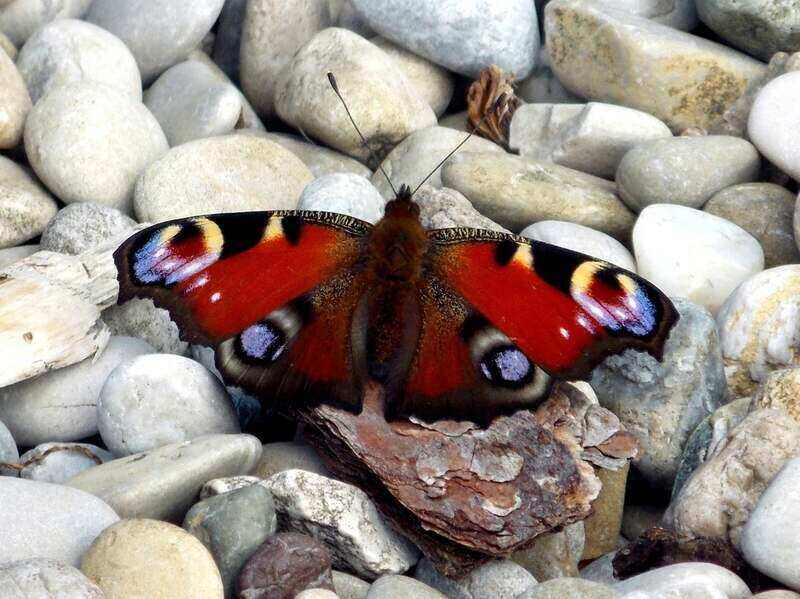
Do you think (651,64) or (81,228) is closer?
(81,228)

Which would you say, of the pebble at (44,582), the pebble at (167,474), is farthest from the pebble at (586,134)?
the pebble at (44,582)

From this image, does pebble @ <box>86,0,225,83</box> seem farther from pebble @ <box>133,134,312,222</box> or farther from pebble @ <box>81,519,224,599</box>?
pebble @ <box>81,519,224,599</box>

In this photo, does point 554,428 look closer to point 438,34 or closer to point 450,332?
point 450,332

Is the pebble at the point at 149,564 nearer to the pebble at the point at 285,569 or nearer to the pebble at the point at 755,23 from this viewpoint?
the pebble at the point at 285,569

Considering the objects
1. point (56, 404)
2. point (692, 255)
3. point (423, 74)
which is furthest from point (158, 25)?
point (692, 255)

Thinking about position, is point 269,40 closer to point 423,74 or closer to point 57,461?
point 423,74
